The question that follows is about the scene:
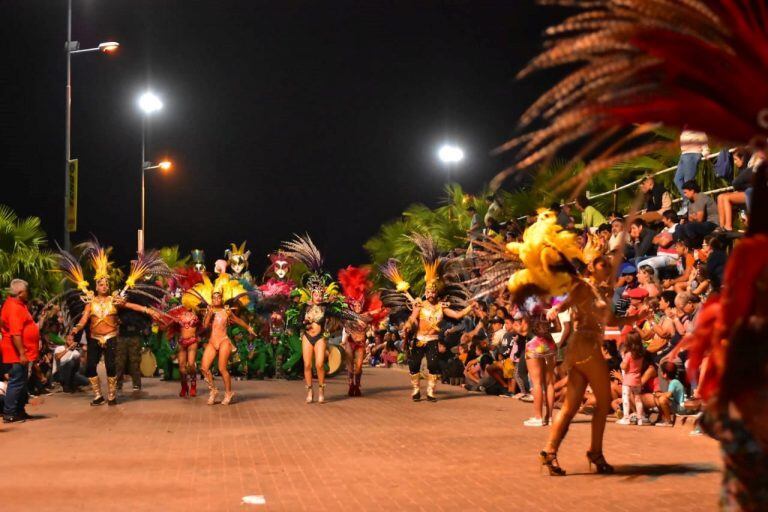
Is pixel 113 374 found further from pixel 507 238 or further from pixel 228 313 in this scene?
pixel 507 238

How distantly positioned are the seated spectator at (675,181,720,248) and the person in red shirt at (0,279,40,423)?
384 inches

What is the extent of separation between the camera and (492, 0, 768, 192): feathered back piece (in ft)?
11.0

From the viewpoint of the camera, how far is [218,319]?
58.1ft

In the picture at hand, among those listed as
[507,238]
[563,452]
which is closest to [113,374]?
[507,238]

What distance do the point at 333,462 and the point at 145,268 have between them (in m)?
9.73

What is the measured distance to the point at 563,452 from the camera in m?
10.7

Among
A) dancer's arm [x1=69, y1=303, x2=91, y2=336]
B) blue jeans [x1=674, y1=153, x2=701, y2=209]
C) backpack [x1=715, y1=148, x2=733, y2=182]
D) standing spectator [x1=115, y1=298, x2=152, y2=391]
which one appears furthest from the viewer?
standing spectator [x1=115, y1=298, x2=152, y2=391]

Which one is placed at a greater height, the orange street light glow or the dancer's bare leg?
the orange street light glow

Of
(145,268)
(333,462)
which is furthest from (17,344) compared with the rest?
(333,462)

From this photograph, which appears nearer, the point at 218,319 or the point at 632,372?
the point at 632,372

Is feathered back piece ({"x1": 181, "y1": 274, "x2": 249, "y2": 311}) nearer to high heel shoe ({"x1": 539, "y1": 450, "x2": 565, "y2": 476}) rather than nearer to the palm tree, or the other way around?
the palm tree

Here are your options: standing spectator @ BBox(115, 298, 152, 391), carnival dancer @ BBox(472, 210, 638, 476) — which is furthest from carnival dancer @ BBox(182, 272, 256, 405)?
carnival dancer @ BBox(472, 210, 638, 476)

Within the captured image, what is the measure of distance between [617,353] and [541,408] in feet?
5.53

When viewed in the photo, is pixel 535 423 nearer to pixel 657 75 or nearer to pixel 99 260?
pixel 99 260
